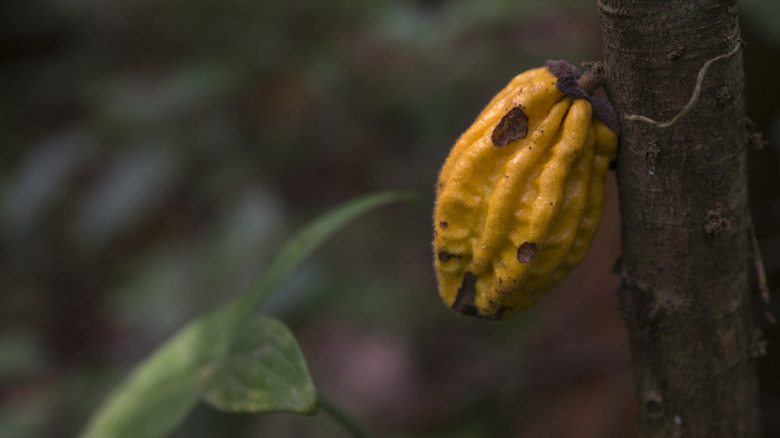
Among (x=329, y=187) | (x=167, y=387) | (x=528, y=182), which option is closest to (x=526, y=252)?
(x=528, y=182)

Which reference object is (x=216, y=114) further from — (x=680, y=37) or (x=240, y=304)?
(x=680, y=37)

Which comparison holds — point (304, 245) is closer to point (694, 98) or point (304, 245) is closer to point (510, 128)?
point (510, 128)

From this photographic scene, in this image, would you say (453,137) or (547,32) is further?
(453,137)

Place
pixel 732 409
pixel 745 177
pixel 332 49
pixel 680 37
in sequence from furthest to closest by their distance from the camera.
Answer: pixel 332 49 < pixel 732 409 < pixel 745 177 < pixel 680 37

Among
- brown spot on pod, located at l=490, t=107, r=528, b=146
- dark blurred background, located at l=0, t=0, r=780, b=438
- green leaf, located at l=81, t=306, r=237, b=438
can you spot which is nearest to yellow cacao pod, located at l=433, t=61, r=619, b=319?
brown spot on pod, located at l=490, t=107, r=528, b=146

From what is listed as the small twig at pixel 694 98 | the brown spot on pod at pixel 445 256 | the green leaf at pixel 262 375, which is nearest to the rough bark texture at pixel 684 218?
the small twig at pixel 694 98

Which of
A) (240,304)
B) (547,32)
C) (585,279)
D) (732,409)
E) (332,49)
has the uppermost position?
(547,32)

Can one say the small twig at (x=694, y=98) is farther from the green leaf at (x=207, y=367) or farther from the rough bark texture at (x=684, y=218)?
the green leaf at (x=207, y=367)

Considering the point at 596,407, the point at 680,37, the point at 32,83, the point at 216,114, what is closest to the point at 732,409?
the point at 680,37
